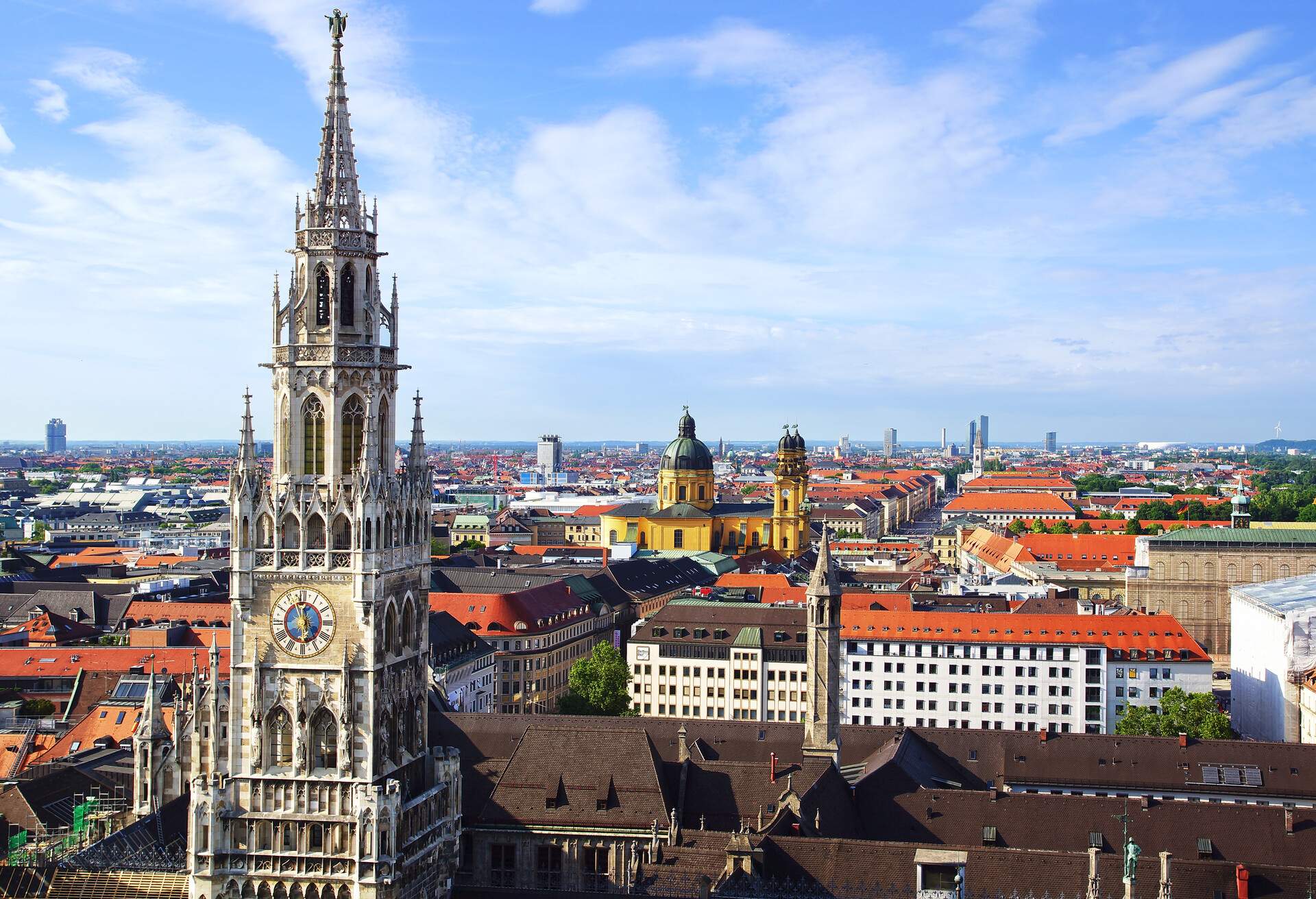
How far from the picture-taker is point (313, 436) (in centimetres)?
3341

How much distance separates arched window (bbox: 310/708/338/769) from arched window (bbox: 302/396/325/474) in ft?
19.5

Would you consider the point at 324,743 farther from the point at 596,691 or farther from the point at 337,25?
the point at 596,691

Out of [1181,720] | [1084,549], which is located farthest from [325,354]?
[1084,549]

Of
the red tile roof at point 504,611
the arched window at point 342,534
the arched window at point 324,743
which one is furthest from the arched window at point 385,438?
the red tile roof at point 504,611

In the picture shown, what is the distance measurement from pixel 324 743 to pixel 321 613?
3.17m

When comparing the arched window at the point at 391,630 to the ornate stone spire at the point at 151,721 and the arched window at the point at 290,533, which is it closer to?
the arched window at the point at 290,533

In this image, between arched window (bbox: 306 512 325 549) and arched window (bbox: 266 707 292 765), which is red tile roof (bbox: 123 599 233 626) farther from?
arched window (bbox: 306 512 325 549)

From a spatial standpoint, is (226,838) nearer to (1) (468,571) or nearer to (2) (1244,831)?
(2) (1244,831)

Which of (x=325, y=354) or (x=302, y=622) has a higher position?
(x=325, y=354)

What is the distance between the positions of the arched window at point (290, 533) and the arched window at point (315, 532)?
23 centimetres

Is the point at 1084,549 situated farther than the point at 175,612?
Yes

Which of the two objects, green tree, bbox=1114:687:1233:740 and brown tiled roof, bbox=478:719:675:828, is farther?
green tree, bbox=1114:687:1233:740

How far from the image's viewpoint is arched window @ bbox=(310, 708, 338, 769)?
3303 cm

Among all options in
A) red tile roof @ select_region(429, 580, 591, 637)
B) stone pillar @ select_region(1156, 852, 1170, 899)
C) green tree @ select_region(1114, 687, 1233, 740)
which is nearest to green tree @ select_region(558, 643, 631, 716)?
red tile roof @ select_region(429, 580, 591, 637)
